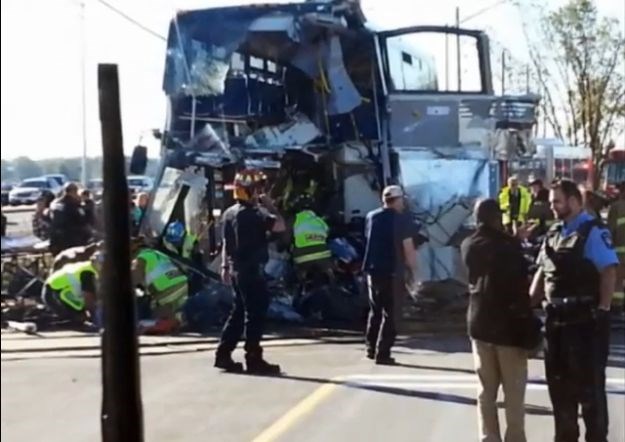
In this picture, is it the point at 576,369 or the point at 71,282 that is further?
the point at 576,369

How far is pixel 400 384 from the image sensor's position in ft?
18.3

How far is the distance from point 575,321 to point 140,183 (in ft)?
7.31

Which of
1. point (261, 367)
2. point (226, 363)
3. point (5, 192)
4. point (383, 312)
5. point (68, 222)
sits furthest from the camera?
point (261, 367)

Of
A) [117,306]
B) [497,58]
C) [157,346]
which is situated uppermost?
[497,58]

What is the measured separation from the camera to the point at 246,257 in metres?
3.94

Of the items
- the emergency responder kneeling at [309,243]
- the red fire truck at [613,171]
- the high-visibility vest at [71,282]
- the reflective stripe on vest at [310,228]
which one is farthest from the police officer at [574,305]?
the high-visibility vest at [71,282]

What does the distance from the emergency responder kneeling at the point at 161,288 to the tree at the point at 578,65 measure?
1.05 metres

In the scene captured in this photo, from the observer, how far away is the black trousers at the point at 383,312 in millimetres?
4852

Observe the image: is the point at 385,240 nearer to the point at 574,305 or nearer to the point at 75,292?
the point at 574,305

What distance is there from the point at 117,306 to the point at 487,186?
1.85 meters

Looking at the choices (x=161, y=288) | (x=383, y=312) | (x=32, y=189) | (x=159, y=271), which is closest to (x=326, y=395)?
(x=383, y=312)

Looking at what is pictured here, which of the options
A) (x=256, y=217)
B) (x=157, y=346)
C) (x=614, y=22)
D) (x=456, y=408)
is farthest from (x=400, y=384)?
(x=614, y=22)

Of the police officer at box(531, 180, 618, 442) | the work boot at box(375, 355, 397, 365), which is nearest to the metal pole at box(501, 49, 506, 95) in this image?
the police officer at box(531, 180, 618, 442)

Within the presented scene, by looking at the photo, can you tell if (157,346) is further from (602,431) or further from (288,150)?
(602,431)
